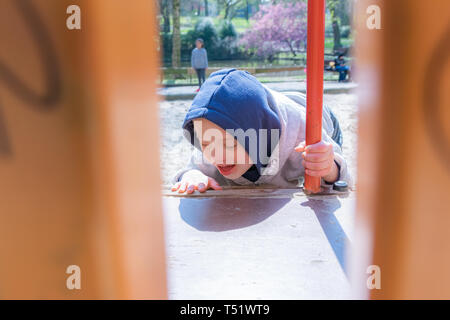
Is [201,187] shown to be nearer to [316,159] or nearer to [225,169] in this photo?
[225,169]

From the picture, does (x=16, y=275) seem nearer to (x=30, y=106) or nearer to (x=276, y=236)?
(x=30, y=106)

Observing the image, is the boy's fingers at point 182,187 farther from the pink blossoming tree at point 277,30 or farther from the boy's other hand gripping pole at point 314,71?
the pink blossoming tree at point 277,30

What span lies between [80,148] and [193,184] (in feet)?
2.60

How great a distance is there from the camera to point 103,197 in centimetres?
29

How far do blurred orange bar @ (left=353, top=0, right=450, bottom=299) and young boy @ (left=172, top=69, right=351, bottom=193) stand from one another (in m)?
0.68

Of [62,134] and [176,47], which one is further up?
[176,47]

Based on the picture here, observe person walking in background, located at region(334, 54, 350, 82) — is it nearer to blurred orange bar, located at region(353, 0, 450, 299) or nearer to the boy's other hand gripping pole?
the boy's other hand gripping pole

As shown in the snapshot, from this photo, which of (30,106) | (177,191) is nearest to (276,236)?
(177,191)

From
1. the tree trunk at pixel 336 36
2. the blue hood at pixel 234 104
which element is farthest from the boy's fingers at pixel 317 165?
the tree trunk at pixel 336 36

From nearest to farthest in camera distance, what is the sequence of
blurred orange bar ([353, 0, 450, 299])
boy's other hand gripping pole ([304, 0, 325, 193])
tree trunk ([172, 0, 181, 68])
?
blurred orange bar ([353, 0, 450, 299]) → boy's other hand gripping pole ([304, 0, 325, 193]) → tree trunk ([172, 0, 181, 68])

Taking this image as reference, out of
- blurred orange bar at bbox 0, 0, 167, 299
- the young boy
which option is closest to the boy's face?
the young boy

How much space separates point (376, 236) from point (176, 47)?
31.7ft

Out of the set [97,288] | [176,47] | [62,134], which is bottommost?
[97,288]

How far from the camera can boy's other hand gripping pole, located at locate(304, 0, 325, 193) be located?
0.80 m
